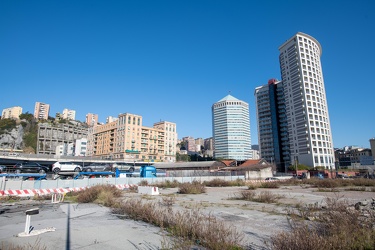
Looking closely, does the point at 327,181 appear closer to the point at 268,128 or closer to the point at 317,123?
the point at 317,123

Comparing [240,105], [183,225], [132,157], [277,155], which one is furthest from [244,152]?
[183,225]

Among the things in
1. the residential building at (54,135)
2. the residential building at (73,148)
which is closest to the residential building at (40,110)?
the residential building at (54,135)

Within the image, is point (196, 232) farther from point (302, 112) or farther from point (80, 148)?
point (80, 148)

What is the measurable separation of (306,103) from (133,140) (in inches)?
3417

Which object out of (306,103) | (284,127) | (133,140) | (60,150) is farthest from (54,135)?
(306,103)

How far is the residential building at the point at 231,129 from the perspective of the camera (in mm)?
180625

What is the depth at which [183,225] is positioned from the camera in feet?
20.6

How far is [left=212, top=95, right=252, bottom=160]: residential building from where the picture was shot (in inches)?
7111

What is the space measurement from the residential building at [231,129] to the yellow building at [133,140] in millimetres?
50729

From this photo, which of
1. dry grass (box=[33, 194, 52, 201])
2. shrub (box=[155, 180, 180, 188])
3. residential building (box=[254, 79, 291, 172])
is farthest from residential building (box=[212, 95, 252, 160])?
dry grass (box=[33, 194, 52, 201])

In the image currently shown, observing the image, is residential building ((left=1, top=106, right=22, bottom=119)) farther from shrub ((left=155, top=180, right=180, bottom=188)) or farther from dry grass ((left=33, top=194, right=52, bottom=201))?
dry grass ((left=33, top=194, right=52, bottom=201))

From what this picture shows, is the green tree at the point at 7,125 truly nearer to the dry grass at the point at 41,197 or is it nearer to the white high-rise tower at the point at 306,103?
the dry grass at the point at 41,197

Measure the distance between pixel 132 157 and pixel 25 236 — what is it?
115m

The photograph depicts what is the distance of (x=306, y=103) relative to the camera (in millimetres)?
93438
